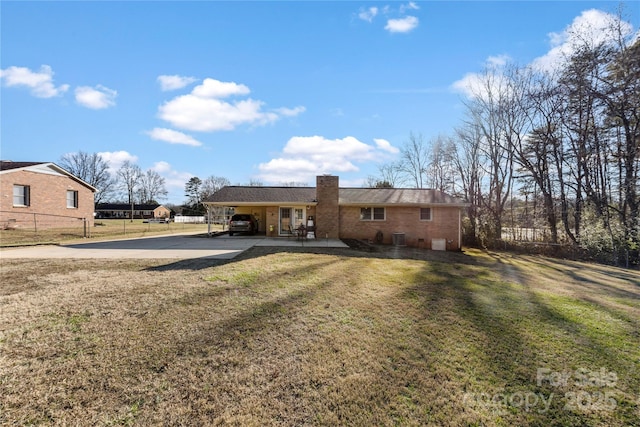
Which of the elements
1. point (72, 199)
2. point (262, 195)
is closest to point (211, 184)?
point (72, 199)

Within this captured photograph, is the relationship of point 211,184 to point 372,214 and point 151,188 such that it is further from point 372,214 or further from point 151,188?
point 372,214

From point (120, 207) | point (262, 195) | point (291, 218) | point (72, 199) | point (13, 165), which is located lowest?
point (291, 218)

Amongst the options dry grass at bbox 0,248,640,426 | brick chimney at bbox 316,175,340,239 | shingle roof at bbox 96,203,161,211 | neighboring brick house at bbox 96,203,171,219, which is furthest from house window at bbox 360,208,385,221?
shingle roof at bbox 96,203,161,211

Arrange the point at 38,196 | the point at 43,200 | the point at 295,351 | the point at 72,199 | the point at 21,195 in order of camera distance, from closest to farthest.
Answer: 1. the point at 295,351
2. the point at 21,195
3. the point at 38,196
4. the point at 43,200
5. the point at 72,199

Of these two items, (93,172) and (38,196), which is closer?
(38,196)

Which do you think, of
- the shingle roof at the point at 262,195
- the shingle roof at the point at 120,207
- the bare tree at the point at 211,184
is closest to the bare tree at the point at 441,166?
the shingle roof at the point at 262,195

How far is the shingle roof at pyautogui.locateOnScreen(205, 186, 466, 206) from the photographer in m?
16.7

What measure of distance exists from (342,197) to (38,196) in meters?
21.7

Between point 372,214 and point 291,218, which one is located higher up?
point 372,214

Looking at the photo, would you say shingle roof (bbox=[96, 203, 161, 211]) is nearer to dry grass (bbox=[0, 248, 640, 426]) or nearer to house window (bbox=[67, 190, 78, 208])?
house window (bbox=[67, 190, 78, 208])

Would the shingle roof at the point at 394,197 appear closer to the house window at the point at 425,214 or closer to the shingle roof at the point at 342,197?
the shingle roof at the point at 342,197

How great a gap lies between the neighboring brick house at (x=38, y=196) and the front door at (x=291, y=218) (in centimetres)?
→ 1160

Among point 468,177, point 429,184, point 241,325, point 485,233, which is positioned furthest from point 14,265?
point 429,184

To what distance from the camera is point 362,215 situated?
17.4 meters
